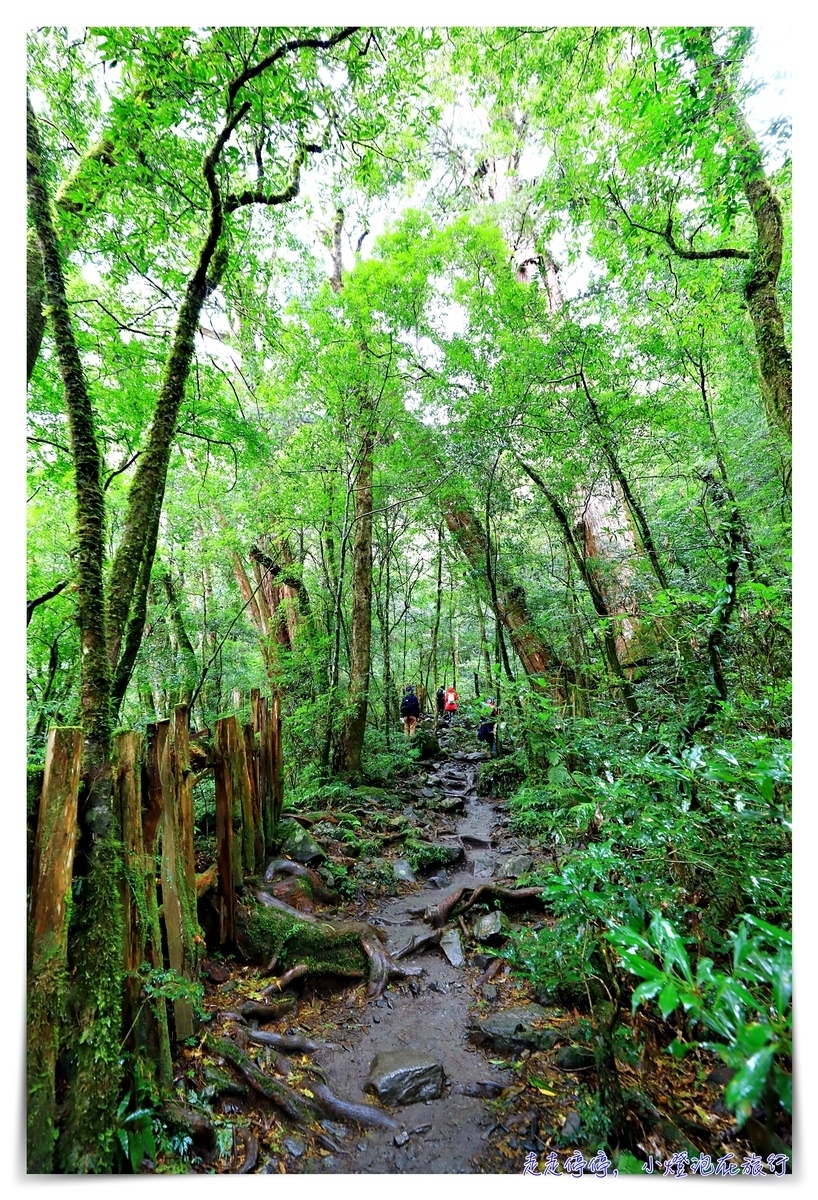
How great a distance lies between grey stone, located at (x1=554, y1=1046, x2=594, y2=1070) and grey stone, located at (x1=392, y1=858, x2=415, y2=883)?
107 inches

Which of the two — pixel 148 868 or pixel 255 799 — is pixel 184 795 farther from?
Result: pixel 255 799

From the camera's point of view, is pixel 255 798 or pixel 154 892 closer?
pixel 154 892

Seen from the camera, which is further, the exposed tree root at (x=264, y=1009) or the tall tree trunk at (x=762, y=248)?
the tall tree trunk at (x=762, y=248)

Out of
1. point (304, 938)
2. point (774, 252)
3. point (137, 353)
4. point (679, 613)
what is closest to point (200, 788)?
point (304, 938)

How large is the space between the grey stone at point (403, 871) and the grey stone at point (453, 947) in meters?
1.03

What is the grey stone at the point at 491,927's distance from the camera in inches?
151

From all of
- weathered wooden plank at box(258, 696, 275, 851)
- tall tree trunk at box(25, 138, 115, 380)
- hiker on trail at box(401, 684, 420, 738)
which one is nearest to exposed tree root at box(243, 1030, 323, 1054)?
weathered wooden plank at box(258, 696, 275, 851)

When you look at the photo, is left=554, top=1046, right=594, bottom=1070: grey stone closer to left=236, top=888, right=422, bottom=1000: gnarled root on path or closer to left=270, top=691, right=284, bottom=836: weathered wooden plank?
left=236, top=888, right=422, bottom=1000: gnarled root on path

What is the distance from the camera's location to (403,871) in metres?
5.08

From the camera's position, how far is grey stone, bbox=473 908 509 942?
383 centimetres

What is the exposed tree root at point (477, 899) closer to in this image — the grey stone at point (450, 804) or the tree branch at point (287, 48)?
the grey stone at point (450, 804)

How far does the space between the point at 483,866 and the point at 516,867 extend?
0.52 metres

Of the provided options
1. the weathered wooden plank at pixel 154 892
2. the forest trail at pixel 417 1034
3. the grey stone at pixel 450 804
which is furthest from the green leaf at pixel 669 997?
the grey stone at pixel 450 804

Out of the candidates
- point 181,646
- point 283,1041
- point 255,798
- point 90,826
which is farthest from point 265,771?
point 181,646
